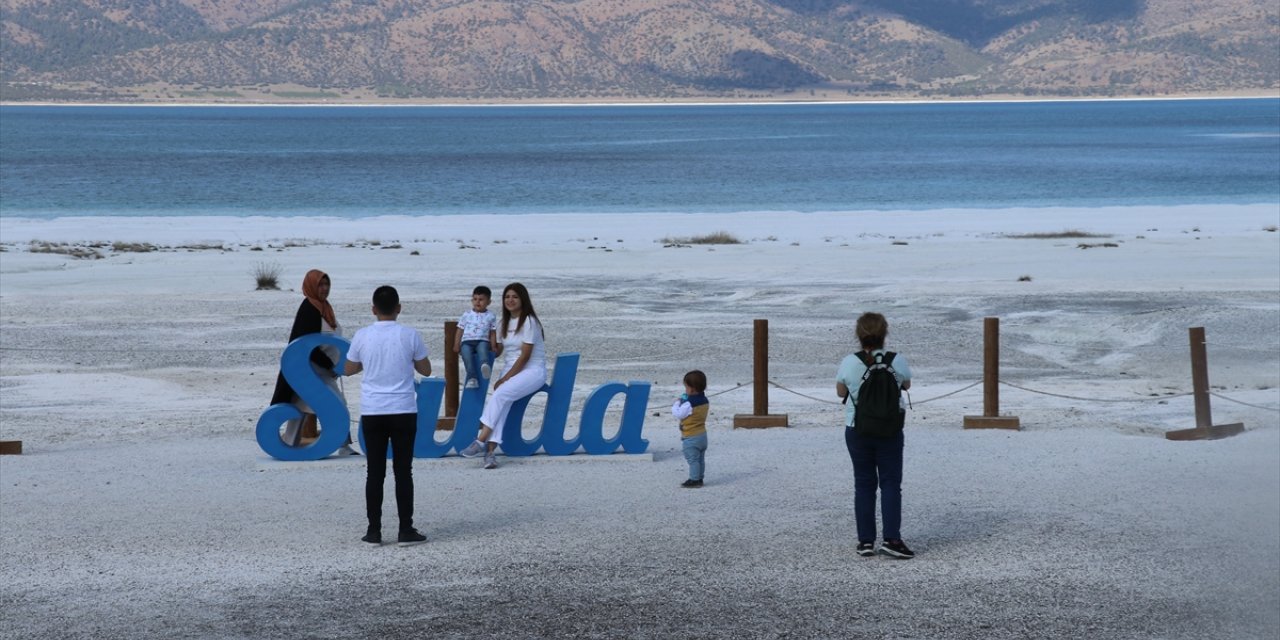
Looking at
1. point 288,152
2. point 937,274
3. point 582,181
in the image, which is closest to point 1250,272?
point 937,274

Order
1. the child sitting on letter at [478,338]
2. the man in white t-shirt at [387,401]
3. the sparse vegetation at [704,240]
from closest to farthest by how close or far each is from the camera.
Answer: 1. the man in white t-shirt at [387,401]
2. the child sitting on letter at [478,338]
3. the sparse vegetation at [704,240]

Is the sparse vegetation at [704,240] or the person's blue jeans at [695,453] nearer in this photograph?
the person's blue jeans at [695,453]

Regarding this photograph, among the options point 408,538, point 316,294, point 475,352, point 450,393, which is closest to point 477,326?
point 475,352

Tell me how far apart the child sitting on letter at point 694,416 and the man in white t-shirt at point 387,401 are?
7.17 feet

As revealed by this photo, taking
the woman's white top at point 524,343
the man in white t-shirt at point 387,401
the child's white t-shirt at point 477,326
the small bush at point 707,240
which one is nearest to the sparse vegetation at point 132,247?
the small bush at point 707,240

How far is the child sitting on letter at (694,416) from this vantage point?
1112 cm

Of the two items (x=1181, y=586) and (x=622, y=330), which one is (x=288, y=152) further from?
(x=1181, y=586)

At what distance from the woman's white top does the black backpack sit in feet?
10.9

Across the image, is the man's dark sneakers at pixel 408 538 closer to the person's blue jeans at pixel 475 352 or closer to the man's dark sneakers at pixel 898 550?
the person's blue jeans at pixel 475 352

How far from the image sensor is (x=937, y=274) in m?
29.9

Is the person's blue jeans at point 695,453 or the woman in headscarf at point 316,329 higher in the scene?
the woman in headscarf at point 316,329

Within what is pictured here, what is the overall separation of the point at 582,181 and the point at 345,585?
68676 mm

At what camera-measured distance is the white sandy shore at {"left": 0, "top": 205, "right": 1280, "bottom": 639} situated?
8297 mm

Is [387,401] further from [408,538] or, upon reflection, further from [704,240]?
[704,240]
